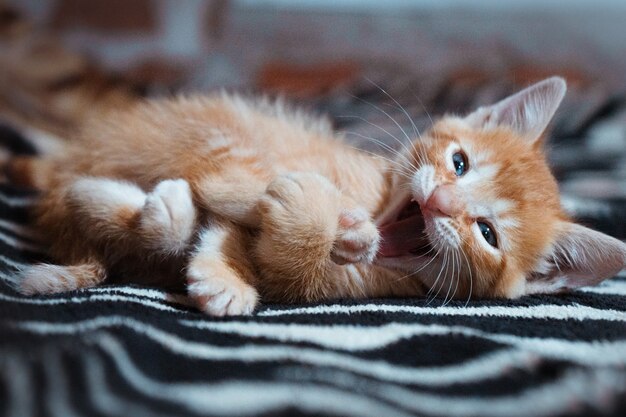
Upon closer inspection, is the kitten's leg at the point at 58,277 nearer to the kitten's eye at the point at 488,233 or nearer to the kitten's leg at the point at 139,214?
the kitten's leg at the point at 139,214

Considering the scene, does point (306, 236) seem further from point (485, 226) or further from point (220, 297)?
point (485, 226)

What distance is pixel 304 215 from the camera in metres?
0.92

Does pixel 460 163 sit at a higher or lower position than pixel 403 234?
higher

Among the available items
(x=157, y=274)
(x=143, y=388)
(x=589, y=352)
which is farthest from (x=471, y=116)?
(x=143, y=388)

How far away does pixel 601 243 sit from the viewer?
40.6 inches

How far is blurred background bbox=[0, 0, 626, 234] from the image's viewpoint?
6.75 feet

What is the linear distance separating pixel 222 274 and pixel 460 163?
51cm

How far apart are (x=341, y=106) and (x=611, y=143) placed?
1.01 meters

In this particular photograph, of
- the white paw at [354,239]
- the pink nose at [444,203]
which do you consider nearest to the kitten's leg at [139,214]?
the white paw at [354,239]

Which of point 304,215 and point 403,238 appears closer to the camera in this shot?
point 304,215

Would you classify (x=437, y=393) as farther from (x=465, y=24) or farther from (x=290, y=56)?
(x=465, y=24)

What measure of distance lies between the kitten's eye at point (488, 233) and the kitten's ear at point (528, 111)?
275 millimetres

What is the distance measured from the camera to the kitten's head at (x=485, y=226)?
39.8 inches

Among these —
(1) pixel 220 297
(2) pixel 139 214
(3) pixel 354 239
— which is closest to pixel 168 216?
(2) pixel 139 214
